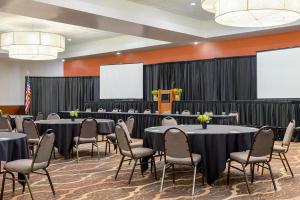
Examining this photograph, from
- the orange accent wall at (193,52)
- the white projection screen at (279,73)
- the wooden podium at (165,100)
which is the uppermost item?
the orange accent wall at (193,52)

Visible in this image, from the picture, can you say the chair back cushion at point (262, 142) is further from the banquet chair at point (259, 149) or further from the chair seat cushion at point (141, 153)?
the chair seat cushion at point (141, 153)

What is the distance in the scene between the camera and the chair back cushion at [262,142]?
15.4 ft

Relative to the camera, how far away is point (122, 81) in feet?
46.8

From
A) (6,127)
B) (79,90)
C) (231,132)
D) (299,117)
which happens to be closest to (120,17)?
(6,127)

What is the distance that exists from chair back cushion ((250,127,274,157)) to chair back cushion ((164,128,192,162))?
84 cm

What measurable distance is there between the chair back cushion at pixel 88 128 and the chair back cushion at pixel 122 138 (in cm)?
189

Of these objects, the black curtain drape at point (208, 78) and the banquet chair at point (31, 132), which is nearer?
the banquet chair at point (31, 132)

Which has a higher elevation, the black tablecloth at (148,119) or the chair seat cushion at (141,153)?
the black tablecloth at (148,119)

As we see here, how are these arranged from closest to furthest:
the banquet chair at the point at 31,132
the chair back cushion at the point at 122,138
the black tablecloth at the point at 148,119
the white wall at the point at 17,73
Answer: the chair back cushion at the point at 122,138 → the banquet chair at the point at 31,132 → the black tablecloth at the point at 148,119 → the white wall at the point at 17,73

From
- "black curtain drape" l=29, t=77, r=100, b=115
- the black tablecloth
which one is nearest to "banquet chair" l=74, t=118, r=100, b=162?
the black tablecloth

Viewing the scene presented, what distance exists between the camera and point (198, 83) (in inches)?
508

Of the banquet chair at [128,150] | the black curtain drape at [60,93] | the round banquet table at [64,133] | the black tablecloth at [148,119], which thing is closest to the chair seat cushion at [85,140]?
the round banquet table at [64,133]

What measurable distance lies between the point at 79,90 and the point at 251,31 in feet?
27.8

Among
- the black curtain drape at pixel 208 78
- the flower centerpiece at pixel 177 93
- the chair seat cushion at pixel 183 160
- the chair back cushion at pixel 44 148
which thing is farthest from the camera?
the flower centerpiece at pixel 177 93
